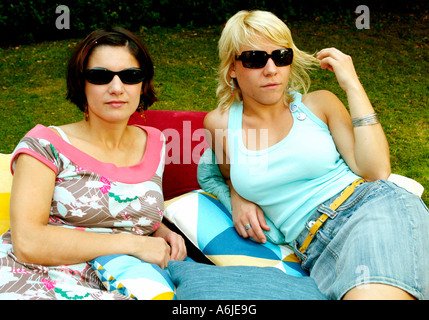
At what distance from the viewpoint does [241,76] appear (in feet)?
8.89

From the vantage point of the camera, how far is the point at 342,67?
259cm

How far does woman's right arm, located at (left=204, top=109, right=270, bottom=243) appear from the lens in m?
2.70

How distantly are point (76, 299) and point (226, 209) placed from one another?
133 cm

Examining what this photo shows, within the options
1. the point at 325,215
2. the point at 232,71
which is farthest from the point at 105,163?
the point at 325,215

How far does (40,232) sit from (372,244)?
163cm

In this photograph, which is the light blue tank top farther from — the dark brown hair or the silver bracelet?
the dark brown hair

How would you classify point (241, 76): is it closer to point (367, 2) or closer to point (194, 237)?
point (194, 237)

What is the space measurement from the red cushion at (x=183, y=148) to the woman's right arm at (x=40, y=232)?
1155 millimetres

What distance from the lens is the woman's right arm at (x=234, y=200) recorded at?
8.86ft

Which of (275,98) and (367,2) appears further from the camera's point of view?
(367,2)

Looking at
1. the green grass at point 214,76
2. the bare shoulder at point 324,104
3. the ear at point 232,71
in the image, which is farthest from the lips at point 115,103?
the green grass at point 214,76

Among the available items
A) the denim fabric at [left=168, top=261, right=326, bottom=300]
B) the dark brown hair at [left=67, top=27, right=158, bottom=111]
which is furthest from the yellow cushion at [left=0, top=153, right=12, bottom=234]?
the denim fabric at [left=168, top=261, right=326, bottom=300]

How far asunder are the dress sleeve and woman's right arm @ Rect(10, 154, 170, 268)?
0.08 ft
